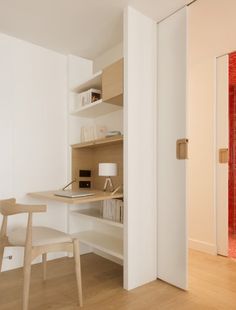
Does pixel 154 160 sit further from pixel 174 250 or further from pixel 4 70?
pixel 4 70

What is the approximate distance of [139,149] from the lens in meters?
2.03

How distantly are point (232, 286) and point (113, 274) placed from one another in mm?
987

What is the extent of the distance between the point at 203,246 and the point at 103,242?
1.23m

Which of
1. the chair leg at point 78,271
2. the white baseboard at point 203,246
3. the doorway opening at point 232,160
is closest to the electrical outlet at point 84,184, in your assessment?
the chair leg at point 78,271

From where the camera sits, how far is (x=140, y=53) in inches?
80.6

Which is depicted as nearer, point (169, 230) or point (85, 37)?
point (169, 230)

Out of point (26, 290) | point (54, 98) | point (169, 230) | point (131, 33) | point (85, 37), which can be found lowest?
point (26, 290)

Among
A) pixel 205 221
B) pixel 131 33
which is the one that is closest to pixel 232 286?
pixel 205 221

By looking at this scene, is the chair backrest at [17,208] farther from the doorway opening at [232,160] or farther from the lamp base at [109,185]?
the doorway opening at [232,160]

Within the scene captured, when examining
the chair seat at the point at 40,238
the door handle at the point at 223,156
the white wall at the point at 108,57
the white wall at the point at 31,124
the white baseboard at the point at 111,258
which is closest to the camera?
the chair seat at the point at 40,238

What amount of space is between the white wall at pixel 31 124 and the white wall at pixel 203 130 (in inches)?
59.5

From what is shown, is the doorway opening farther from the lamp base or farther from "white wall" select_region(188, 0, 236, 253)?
the lamp base

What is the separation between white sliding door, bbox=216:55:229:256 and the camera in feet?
8.94

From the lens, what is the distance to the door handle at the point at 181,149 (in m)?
1.90
